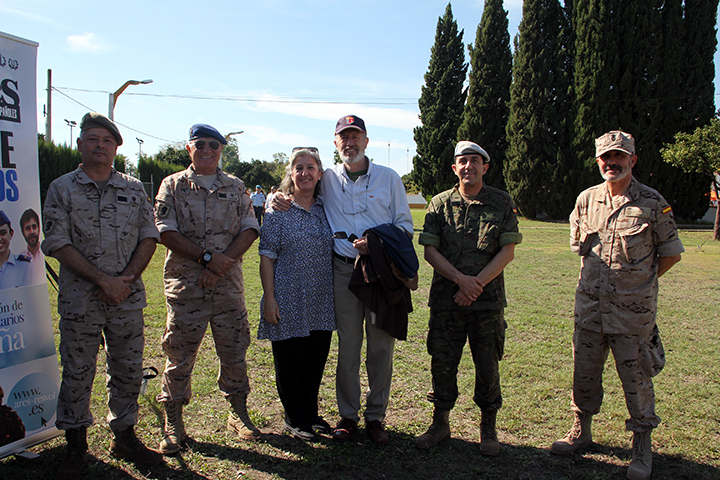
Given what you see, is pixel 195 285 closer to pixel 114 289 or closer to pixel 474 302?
pixel 114 289

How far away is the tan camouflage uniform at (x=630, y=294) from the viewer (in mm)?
2902

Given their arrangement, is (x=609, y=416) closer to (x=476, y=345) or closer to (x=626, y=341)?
(x=626, y=341)

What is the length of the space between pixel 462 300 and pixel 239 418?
178 cm

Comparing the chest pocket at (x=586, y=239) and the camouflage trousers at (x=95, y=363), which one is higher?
the chest pocket at (x=586, y=239)

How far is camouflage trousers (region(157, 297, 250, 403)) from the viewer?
3.08 meters

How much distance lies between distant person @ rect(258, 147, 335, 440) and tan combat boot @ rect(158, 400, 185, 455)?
2.25 ft

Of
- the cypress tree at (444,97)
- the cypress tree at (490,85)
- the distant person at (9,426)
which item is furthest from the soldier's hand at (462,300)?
the cypress tree at (444,97)

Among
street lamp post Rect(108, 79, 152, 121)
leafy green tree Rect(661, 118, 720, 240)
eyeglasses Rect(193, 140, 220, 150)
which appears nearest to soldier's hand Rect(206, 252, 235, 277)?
eyeglasses Rect(193, 140, 220, 150)

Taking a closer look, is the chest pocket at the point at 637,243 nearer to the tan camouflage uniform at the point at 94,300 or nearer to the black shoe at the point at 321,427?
the black shoe at the point at 321,427

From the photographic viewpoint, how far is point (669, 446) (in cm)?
312

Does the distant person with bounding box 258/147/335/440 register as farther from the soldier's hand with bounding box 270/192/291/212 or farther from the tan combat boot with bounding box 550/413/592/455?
the tan combat boot with bounding box 550/413/592/455

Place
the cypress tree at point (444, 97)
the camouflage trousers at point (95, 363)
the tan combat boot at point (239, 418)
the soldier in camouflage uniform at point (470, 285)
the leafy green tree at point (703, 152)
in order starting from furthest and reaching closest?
the cypress tree at point (444, 97)
the leafy green tree at point (703, 152)
the tan combat boot at point (239, 418)
the soldier in camouflage uniform at point (470, 285)
the camouflage trousers at point (95, 363)

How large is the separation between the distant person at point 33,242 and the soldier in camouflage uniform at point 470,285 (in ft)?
8.37

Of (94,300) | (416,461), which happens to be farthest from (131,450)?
(416,461)
